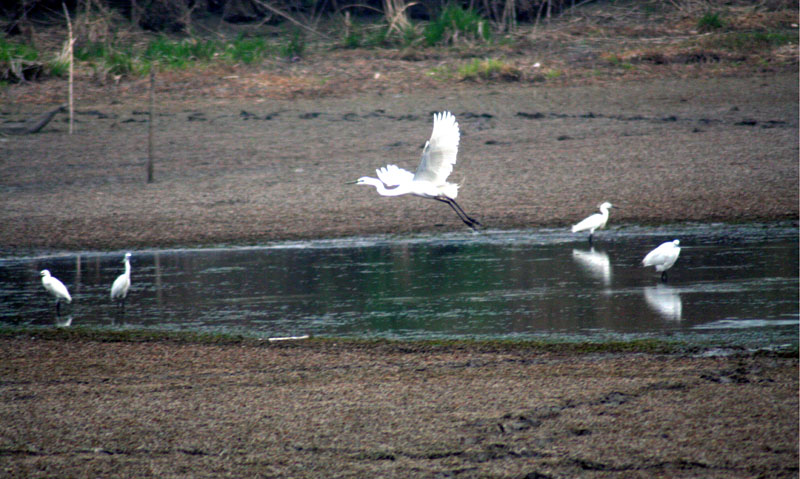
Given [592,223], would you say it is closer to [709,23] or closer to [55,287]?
[55,287]

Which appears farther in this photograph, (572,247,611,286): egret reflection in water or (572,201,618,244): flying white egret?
(572,201,618,244): flying white egret

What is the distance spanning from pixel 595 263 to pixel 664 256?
1078 mm

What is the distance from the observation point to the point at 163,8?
66.7 ft

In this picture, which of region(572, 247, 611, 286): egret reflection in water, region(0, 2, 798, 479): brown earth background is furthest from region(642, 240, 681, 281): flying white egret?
region(0, 2, 798, 479): brown earth background

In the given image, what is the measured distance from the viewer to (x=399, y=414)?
209 inches

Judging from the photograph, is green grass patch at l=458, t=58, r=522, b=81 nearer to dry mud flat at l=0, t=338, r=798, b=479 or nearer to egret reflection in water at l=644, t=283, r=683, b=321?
egret reflection in water at l=644, t=283, r=683, b=321

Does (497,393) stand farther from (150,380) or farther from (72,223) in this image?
(72,223)

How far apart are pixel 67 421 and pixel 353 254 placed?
5.09 meters

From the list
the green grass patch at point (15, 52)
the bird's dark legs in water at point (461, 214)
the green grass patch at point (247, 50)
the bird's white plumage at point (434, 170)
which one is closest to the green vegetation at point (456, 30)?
the green grass patch at point (247, 50)

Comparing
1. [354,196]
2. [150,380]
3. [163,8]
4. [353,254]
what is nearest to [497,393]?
[150,380]

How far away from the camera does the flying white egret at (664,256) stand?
332 inches

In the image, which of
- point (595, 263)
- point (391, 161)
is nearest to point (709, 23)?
point (391, 161)

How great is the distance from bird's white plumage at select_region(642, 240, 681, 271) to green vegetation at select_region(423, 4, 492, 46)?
11247 millimetres

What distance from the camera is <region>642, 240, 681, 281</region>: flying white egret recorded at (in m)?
8.44
